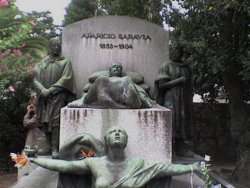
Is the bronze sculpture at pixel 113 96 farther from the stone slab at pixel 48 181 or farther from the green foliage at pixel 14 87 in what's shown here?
the green foliage at pixel 14 87

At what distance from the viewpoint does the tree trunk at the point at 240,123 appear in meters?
11.0

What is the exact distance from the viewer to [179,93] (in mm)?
6895

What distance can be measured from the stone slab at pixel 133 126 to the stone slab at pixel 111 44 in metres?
1.85

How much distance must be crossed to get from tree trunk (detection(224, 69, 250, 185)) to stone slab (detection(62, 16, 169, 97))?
13.8 ft

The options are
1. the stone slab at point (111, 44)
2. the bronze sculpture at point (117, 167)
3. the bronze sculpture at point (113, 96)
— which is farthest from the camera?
the stone slab at point (111, 44)

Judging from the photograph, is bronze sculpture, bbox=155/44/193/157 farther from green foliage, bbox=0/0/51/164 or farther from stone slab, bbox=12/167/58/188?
green foliage, bbox=0/0/51/164

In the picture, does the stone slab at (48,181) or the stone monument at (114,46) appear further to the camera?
the stone monument at (114,46)

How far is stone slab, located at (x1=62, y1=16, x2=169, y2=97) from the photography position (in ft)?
23.5

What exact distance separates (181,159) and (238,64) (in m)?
4.48

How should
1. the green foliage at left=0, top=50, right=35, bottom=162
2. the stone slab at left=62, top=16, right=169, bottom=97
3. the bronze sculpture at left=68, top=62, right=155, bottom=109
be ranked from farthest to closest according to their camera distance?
the green foliage at left=0, top=50, right=35, bottom=162 < the stone slab at left=62, top=16, right=169, bottom=97 < the bronze sculpture at left=68, top=62, right=155, bottom=109

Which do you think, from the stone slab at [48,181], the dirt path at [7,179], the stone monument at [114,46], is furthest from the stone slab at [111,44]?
the dirt path at [7,179]

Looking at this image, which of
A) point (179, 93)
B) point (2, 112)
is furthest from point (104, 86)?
point (2, 112)

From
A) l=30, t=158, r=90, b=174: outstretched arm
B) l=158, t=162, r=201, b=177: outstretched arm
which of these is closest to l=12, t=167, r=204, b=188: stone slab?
l=158, t=162, r=201, b=177: outstretched arm

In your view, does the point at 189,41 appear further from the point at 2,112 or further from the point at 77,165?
the point at 77,165
